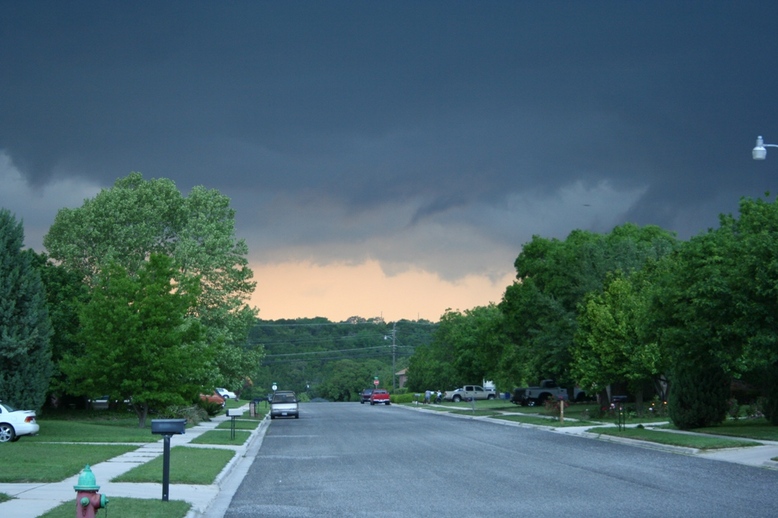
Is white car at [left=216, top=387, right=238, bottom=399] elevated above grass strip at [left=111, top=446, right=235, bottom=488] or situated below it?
above

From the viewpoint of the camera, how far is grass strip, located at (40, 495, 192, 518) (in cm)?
1246

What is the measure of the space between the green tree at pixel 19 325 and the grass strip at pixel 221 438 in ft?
19.7

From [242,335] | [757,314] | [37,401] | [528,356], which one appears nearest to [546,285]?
[528,356]

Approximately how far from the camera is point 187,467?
2028cm

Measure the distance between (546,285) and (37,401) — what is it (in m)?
32.4

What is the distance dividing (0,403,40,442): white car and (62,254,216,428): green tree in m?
6.45

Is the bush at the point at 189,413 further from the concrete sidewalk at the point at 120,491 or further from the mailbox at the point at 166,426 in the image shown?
the mailbox at the point at 166,426

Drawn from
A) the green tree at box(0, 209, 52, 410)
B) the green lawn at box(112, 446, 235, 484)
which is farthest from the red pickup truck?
the green lawn at box(112, 446, 235, 484)

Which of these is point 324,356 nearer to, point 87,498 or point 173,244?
point 173,244

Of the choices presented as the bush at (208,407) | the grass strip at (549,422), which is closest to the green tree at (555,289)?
the grass strip at (549,422)

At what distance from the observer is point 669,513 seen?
13297mm

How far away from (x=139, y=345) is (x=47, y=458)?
1475cm

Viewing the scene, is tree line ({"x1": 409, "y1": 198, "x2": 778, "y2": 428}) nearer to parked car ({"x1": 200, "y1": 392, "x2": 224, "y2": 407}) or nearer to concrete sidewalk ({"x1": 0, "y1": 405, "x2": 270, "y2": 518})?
concrete sidewalk ({"x1": 0, "y1": 405, "x2": 270, "y2": 518})

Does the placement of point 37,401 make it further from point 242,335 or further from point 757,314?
point 757,314
